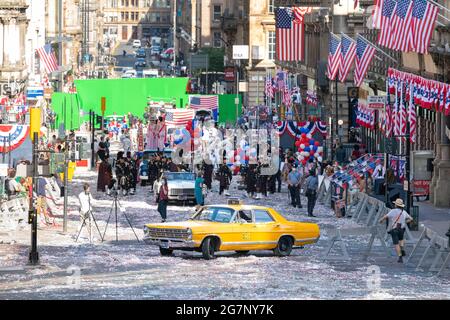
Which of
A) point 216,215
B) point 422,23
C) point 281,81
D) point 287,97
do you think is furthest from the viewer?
point 281,81

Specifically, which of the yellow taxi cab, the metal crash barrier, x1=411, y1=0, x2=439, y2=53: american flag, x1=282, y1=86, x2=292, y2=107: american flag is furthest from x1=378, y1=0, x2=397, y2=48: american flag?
x1=282, y1=86, x2=292, y2=107: american flag

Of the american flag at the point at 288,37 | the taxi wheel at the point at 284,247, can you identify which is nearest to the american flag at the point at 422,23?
the taxi wheel at the point at 284,247

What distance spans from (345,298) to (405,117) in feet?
66.3

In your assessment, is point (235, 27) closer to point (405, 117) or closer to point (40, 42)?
point (40, 42)

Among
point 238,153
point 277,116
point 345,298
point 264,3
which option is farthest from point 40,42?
point 345,298

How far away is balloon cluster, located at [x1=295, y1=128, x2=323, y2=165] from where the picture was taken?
191 feet

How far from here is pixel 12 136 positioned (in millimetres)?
50938

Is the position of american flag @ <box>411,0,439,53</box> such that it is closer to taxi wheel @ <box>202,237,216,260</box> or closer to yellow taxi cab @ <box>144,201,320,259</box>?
yellow taxi cab @ <box>144,201,320,259</box>

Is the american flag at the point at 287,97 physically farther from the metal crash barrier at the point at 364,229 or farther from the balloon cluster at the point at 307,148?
the metal crash barrier at the point at 364,229

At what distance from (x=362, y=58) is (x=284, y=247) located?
2121cm

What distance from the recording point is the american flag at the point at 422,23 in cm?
4234

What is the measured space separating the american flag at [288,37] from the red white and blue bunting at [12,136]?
71.8 feet

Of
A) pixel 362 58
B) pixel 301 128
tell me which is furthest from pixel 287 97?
pixel 362 58

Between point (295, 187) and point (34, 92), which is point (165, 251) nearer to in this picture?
point (295, 187)
